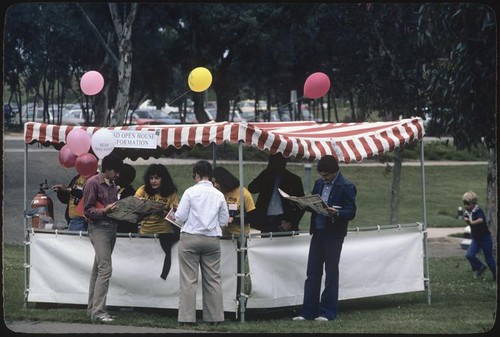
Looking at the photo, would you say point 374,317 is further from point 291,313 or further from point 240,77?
point 240,77

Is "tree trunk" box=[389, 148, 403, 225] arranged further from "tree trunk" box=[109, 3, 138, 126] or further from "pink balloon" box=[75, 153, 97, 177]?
"pink balloon" box=[75, 153, 97, 177]

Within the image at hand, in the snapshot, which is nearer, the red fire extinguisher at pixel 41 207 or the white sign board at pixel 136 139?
the white sign board at pixel 136 139

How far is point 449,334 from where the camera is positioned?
35.7 feet

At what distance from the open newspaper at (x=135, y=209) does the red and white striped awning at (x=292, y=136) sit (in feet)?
Answer: 2.33

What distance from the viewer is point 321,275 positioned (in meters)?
12.1

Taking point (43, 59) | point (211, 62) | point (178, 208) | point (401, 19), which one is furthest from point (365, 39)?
point (43, 59)

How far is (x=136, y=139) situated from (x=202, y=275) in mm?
1767

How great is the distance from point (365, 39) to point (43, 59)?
27.3m

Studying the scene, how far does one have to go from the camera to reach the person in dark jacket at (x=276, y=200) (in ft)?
41.4

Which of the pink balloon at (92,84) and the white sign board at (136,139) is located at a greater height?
the pink balloon at (92,84)

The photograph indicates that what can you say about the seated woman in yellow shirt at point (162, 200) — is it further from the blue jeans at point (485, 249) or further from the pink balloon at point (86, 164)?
the blue jeans at point (485, 249)

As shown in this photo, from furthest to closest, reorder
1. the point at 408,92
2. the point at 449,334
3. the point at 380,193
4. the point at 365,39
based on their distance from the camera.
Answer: the point at 380,193 < the point at 365,39 < the point at 408,92 < the point at 449,334

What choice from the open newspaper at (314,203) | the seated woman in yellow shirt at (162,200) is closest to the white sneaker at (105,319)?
the seated woman in yellow shirt at (162,200)

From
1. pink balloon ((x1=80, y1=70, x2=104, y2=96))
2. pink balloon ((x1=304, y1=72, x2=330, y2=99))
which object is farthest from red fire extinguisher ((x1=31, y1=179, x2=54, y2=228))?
pink balloon ((x1=304, y1=72, x2=330, y2=99))
